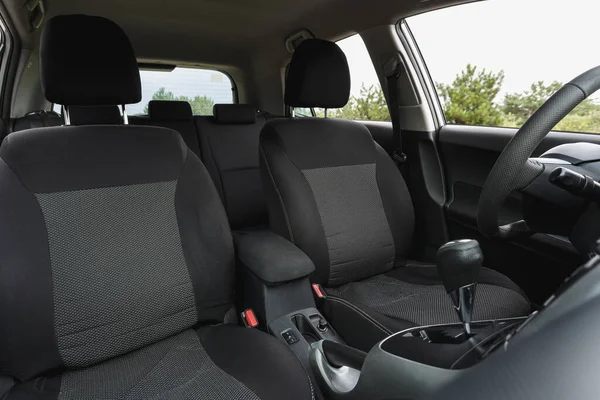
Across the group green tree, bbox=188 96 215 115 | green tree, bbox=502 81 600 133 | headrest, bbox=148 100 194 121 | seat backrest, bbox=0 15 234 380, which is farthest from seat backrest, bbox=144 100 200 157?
green tree, bbox=502 81 600 133

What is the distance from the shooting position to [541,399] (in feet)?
1.40

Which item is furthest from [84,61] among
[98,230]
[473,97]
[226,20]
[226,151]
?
[226,20]

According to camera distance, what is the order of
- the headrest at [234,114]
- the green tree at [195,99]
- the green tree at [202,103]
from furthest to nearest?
the green tree at [202,103] < the green tree at [195,99] < the headrest at [234,114]

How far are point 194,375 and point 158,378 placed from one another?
10cm

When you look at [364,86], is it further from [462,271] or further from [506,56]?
[462,271]

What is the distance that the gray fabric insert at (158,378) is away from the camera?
1.11 m

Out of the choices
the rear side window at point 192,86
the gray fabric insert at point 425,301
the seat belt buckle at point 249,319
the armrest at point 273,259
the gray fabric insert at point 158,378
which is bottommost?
the seat belt buckle at point 249,319

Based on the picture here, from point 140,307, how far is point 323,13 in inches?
91.4

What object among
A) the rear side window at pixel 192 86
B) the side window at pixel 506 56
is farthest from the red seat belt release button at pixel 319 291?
the rear side window at pixel 192 86

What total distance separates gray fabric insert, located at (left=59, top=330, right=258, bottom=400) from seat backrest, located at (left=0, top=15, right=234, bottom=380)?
2.1 inches

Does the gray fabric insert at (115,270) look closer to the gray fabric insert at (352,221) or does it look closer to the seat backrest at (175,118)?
the gray fabric insert at (352,221)

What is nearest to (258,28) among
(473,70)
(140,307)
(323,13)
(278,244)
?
(323,13)

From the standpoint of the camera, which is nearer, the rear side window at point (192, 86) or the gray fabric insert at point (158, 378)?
the gray fabric insert at point (158, 378)

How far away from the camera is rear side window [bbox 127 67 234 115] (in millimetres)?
4035
